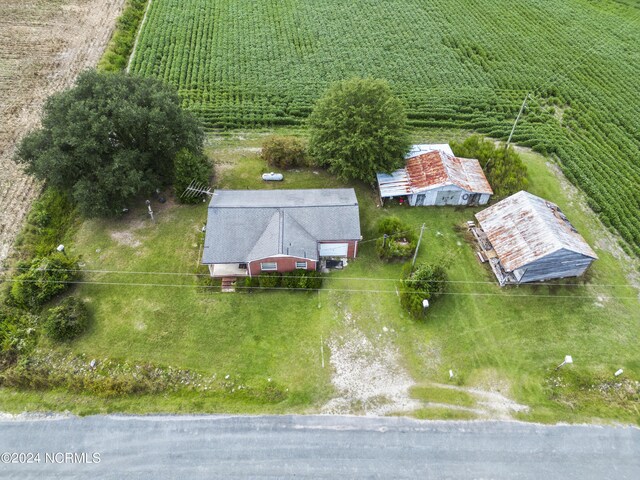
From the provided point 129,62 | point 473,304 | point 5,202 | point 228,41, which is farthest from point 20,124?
point 473,304

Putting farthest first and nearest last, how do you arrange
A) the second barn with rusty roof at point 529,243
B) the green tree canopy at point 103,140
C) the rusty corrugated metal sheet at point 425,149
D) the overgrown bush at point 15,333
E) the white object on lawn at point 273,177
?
the rusty corrugated metal sheet at point 425,149, the white object on lawn at point 273,177, the green tree canopy at point 103,140, the second barn with rusty roof at point 529,243, the overgrown bush at point 15,333

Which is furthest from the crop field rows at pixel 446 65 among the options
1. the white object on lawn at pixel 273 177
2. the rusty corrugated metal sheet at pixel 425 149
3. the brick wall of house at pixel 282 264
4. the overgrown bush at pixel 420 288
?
the brick wall of house at pixel 282 264

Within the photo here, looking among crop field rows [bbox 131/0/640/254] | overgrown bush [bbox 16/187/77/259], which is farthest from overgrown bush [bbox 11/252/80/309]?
crop field rows [bbox 131/0/640/254]

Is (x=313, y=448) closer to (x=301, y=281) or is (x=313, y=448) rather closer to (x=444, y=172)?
(x=301, y=281)

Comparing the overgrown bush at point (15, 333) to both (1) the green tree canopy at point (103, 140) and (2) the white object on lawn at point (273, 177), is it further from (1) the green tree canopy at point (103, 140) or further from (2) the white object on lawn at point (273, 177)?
(2) the white object on lawn at point (273, 177)

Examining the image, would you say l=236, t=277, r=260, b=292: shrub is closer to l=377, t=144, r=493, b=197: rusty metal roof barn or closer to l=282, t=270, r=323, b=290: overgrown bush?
l=282, t=270, r=323, b=290: overgrown bush

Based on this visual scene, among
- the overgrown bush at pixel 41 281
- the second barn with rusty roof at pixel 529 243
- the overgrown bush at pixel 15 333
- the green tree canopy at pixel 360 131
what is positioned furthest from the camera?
the green tree canopy at pixel 360 131

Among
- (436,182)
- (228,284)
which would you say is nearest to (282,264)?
(228,284)

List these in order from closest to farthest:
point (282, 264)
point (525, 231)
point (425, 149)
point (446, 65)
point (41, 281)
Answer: point (41, 281) → point (282, 264) → point (525, 231) → point (425, 149) → point (446, 65)
